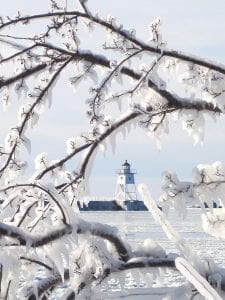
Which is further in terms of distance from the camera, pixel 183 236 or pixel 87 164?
pixel 183 236

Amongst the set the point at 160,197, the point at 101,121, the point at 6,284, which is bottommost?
the point at 6,284

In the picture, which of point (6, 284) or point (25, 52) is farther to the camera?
point (25, 52)

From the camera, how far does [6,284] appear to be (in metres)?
2.92

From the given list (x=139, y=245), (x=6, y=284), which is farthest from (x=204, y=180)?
(x=6, y=284)

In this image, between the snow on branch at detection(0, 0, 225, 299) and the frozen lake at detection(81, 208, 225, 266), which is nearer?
the snow on branch at detection(0, 0, 225, 299)

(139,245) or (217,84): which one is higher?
(217,84)

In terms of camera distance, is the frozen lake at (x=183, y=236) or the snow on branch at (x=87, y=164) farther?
the frozen lake at (x=183, y=236)

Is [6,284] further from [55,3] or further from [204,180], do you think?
[55,3]

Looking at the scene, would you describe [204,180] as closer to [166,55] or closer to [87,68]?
[166,55]

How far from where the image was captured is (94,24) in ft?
12.6

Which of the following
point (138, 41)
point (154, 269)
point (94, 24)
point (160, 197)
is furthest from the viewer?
point (94, 24)

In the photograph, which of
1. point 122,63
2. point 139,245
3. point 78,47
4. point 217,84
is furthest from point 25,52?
point 139,245

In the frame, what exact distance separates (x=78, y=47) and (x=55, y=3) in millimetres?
285

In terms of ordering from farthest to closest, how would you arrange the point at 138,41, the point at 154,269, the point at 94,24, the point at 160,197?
the point at 94,24 < the point at 138,41 < the point at 160,197 < the point at 154,269
